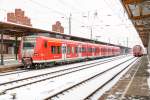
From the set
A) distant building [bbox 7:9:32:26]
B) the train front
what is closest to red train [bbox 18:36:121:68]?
the train front

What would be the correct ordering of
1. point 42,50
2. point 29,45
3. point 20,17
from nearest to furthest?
point 29,45 < point 42,50 < point 20,17

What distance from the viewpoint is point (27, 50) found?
86.5 feet

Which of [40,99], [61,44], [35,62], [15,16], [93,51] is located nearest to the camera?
[40,99]

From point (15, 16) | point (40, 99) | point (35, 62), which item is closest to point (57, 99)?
point (40, 99)

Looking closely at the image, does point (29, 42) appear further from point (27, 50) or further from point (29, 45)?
point (27, 50)

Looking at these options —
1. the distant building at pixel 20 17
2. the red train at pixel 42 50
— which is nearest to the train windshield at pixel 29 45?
the red train at pixel 42 50

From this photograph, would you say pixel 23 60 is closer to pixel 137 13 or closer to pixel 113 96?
pixel 137 13

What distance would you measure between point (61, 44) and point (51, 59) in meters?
3.21

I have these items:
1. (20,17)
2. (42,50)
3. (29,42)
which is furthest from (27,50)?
(20,17)

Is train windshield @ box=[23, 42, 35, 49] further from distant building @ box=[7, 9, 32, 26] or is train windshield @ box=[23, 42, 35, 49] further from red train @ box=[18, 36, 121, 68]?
distant building @ box=[7, 9, 32, 26]

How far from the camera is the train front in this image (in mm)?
26000

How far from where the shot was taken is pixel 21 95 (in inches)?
484

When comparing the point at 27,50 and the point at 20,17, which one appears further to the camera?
the point at 20,17

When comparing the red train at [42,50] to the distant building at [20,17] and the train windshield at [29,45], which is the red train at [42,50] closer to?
the train windshield at [29,45]
